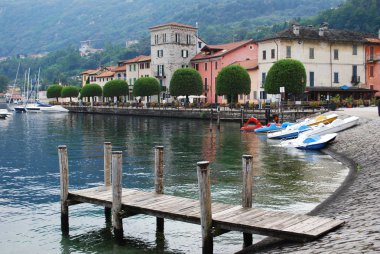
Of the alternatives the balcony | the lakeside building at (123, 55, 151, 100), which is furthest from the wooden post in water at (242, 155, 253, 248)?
the lakeside building at (123, 55, 151, 100)

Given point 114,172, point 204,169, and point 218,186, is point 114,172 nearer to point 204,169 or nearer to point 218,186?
point 204,169

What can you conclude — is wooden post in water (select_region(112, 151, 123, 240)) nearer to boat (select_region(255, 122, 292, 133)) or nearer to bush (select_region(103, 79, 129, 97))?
boat (select_region(255, 122, 292, 133))

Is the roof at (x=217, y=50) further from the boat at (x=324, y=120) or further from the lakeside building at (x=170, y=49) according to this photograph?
the boat at (x=324, y=120)

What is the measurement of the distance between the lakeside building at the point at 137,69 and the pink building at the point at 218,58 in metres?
17.7

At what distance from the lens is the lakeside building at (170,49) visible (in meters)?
117

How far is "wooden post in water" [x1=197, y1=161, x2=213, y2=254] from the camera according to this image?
13.6 m

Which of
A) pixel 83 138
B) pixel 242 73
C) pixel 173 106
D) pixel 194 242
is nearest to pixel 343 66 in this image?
pixel 242 73

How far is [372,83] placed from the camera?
92125mm

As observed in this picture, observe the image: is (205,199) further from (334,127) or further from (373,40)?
(373,40)

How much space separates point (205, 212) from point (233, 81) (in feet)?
235

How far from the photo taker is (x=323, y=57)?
289 ft

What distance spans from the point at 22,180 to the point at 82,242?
42.9ft

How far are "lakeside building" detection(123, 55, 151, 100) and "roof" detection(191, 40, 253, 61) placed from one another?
14.3 metres

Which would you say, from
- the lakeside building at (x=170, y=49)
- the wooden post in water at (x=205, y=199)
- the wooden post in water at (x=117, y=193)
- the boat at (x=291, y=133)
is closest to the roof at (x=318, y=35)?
the lakeside building at (x=170, y=49)
